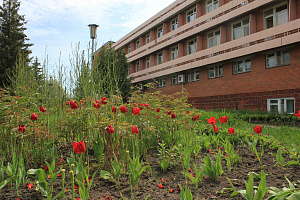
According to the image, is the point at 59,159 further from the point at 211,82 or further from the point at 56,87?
the point at 211,82

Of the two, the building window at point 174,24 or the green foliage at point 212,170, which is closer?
the green foliage at point 212,170

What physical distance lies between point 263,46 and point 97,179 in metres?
13.2

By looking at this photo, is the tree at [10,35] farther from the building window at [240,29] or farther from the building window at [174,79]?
the building window at [240,29]

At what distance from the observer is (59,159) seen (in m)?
2.79

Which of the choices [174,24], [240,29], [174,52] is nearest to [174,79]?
[174,52]

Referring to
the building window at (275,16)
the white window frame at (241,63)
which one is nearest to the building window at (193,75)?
the white window frame at (241,63)

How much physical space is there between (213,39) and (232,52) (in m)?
3.03

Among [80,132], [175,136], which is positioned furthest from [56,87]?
[175,136]

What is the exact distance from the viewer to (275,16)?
1234 cm

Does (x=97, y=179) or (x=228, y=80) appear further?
(x=228, y=80)

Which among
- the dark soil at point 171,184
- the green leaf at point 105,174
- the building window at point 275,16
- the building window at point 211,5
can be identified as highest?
the building window at point 211,5

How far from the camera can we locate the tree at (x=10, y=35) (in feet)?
63.4

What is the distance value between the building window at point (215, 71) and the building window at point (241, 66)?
1.25 meters

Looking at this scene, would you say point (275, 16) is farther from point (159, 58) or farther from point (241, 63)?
point (159, 58)
